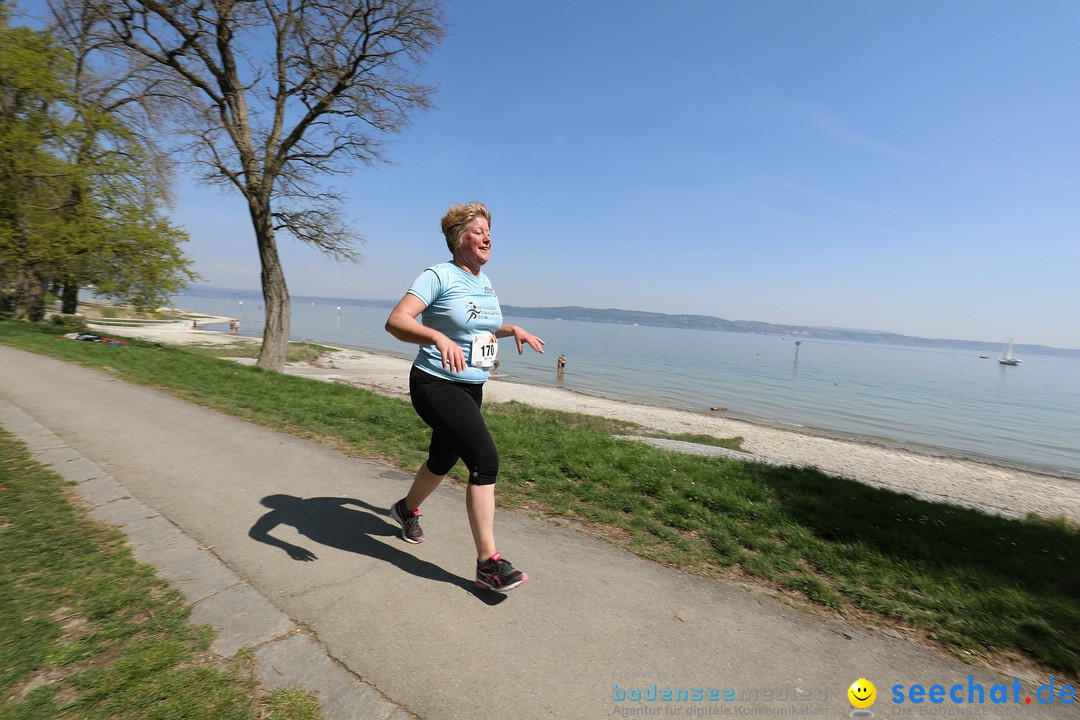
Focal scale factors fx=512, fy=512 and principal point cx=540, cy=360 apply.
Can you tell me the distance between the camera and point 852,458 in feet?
47.9

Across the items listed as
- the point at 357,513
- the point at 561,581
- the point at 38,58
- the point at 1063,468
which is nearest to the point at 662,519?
the point at 561,581

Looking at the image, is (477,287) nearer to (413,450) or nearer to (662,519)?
(662,519)

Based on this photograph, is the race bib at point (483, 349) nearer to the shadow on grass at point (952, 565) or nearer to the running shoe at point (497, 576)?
the running shoe at point (497, 576)

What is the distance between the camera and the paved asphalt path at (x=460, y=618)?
2201 millimetres

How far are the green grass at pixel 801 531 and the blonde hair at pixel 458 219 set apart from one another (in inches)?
94.0

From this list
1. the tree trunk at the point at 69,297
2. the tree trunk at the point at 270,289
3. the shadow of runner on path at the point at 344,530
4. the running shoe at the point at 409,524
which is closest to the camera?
the shadow of runner on path at the point at 344,530

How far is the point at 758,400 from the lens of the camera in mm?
28344

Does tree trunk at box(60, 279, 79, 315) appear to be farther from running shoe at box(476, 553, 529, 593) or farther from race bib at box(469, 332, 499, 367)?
running shoe at box(476, 553, 529, 593)

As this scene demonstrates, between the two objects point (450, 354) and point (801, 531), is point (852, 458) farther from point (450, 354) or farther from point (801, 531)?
point (450, 354)

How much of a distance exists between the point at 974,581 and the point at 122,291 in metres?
21.9

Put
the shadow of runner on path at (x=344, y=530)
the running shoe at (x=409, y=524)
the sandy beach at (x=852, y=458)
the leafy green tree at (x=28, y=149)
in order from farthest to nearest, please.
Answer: the leafy green tree at (x=28, y=149)
the sandy beach at (x=852, y=458)
the running shoe at (x=409, y=524)
the shadow of runner on path at (x=344, y=530)

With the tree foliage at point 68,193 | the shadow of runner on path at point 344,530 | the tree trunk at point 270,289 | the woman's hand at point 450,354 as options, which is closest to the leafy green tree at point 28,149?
the tree foliage at point 68,193

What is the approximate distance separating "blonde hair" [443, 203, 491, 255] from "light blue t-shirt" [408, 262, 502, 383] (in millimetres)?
173

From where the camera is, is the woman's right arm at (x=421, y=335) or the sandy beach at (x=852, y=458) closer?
the woman's right arm at (x=421, y=335)
